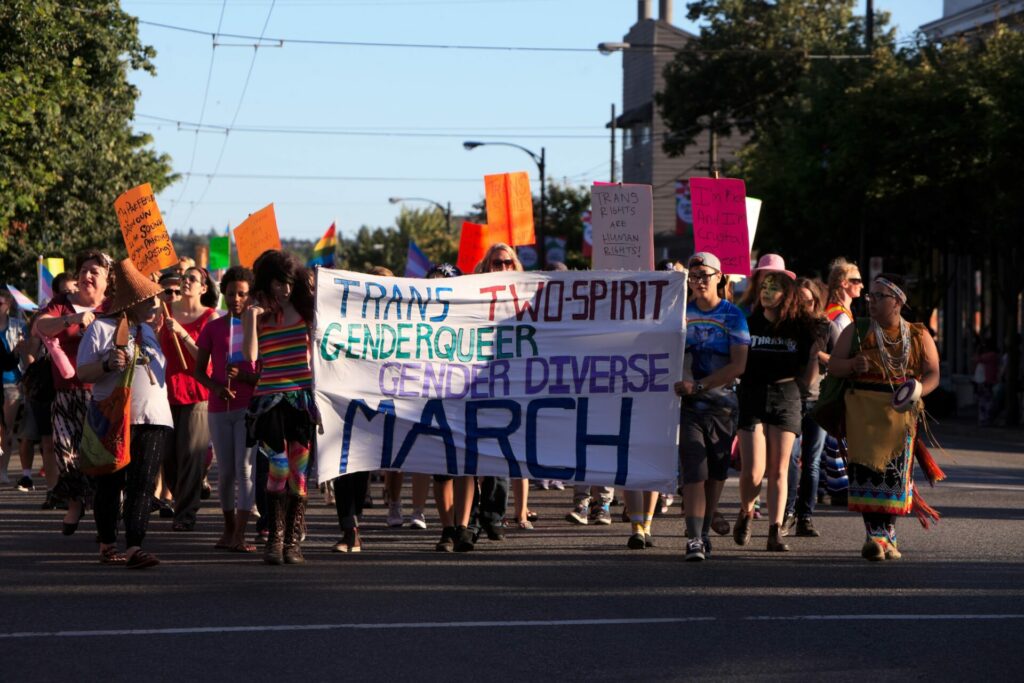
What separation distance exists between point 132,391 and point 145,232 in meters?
4.24

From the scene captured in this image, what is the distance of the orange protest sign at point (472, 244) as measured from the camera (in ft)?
52.0

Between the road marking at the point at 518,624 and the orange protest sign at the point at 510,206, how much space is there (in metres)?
7.81

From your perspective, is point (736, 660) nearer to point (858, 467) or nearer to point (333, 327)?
point (858, 467)

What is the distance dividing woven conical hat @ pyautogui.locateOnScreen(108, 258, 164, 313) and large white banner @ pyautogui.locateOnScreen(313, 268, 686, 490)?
1090 mm

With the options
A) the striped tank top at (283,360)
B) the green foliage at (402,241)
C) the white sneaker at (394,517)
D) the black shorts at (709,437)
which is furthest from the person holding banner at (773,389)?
the green foliage at (402,241)

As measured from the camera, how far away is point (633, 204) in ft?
42.9

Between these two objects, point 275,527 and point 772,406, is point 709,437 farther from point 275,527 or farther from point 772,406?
point 275,527

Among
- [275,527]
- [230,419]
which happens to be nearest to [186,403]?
[230,419]

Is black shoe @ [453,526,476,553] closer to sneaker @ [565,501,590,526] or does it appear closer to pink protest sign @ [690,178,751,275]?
sneaker @ [565,501,590,526]

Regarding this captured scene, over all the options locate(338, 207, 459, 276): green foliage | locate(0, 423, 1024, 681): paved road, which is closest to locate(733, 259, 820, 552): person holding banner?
locate(0, 423, 1024, 681): paved road

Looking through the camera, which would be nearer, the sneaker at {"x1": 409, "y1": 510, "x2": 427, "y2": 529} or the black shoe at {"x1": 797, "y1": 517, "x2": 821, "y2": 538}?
the black shoe at {"x1": 797, "y1": 517, "x2": 821, "y2": 538}

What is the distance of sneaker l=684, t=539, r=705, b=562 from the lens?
1005 cm

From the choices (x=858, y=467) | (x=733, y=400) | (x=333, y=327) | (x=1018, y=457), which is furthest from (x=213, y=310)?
(x=1018, y=457)

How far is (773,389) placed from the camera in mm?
10883
